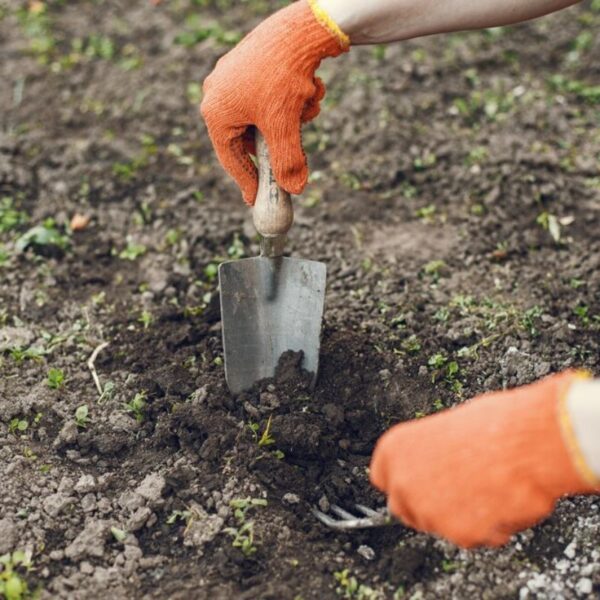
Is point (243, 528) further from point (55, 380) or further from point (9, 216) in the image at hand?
point (9, 216)

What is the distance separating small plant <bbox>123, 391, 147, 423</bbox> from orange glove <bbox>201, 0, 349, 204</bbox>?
904mm

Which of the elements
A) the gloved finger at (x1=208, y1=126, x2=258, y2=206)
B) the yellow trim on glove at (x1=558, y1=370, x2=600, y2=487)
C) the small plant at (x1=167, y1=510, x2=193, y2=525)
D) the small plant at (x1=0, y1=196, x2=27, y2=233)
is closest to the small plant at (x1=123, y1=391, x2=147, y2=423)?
the small plant at (x1=167, y1=510, x2=193, y2=525)

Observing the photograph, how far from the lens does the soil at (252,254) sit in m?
2.53

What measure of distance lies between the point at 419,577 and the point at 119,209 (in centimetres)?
231

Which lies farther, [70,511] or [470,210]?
[470,210]

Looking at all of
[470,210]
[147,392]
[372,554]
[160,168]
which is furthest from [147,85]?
[372,554]

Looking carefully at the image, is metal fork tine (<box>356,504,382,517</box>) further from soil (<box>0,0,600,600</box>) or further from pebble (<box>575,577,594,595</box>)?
pebble (<box>575,577,594,595</box>)

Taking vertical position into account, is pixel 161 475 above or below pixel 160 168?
below

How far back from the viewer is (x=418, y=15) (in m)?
2.76

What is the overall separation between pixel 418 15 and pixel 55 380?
1.79 meters

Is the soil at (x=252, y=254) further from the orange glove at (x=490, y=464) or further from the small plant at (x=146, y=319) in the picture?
the orange glove at (x=490, y=464)

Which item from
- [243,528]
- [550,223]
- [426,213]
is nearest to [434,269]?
[426,213]

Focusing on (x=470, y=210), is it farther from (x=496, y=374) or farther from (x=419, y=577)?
(x=419, y=577)

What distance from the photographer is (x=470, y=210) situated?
3896mm
